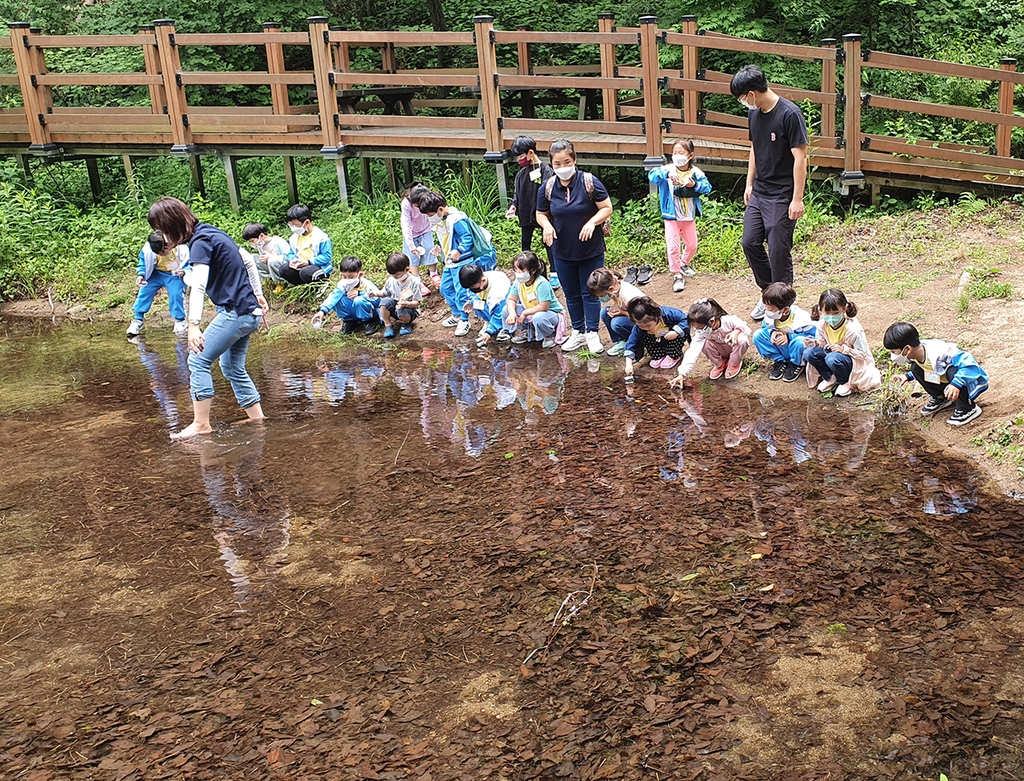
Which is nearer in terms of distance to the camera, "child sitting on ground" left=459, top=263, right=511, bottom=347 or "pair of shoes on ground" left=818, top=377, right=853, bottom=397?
"pair of shoes on ground" left=818, top=377, right=853, bottom=397

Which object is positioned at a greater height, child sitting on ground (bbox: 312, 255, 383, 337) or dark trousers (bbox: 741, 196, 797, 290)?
dark trousers (bbox: 741, 196, 797, 290)

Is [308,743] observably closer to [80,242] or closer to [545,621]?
[545,621]

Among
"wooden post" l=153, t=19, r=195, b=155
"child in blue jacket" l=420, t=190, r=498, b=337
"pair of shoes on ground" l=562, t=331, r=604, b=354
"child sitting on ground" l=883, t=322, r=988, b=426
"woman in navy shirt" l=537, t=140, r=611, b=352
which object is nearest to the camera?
"child sitting on ground" l=883, t=322, r=988, b=426

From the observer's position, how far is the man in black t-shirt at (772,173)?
7.27 m

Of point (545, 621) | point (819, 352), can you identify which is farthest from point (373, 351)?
point (545, 621)

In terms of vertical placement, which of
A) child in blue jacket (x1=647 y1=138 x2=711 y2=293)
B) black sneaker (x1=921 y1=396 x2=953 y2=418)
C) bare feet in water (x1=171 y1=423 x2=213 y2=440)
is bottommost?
bare feet in water (x1=171 y1=423 x2=213 y2=440)

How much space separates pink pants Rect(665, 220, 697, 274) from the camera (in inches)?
375

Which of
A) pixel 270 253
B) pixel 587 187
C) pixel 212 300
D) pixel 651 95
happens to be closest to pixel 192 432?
pixel 212 300

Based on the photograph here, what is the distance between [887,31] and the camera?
45.2 feet

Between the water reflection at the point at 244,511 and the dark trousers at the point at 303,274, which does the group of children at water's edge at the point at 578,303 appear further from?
the water reflection at the point at 244,511

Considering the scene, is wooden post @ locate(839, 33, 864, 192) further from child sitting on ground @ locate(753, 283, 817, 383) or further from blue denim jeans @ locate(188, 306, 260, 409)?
blue denim jeans @ locate(188, 306, 260, 409)

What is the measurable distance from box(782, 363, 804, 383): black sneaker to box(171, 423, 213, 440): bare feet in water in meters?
4.36

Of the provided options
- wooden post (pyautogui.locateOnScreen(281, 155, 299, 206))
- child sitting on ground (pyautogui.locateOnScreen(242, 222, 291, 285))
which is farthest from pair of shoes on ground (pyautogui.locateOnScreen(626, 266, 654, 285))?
wooden post (pyautogui.locateOnScreen(281, 155, 299, 206))

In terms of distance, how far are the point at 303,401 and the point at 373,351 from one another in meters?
1.58
